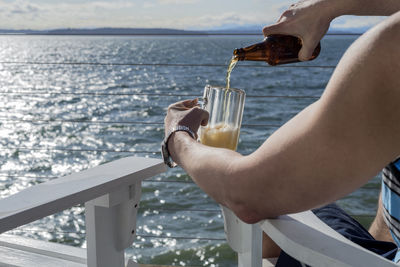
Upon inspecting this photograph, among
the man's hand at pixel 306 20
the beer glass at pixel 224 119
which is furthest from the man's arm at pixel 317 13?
the beer glass at pixel 224 119

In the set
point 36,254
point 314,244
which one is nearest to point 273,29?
point 314,244

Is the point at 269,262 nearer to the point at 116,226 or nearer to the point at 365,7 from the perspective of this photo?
the point at 116,226

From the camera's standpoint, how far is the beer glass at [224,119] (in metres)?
0.92

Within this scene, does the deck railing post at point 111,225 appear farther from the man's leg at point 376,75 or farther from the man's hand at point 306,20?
the man's leg at point 376,75

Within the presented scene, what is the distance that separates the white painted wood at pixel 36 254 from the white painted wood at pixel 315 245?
0.55 metres

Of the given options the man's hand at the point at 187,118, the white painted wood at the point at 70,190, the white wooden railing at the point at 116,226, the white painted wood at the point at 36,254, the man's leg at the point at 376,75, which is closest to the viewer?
the man's leg at the point at 376,75

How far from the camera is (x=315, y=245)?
0.67 metres

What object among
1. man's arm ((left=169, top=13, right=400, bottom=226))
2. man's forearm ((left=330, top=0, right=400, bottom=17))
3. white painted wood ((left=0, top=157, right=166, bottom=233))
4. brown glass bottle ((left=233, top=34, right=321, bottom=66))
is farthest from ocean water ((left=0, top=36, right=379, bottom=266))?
man's arm ((left=169, top=13, right=400, bottom=226))

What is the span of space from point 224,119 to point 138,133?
782cm

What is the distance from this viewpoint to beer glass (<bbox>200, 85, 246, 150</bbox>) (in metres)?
0.92

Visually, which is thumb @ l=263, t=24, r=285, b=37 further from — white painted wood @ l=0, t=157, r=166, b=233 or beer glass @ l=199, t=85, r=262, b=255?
white painted wood @ l=0, t=157, r=166, b=233

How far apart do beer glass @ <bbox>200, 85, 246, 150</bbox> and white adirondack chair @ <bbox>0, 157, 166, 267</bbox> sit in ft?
0.51

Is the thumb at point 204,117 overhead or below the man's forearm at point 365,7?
below

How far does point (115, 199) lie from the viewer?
996 mm
